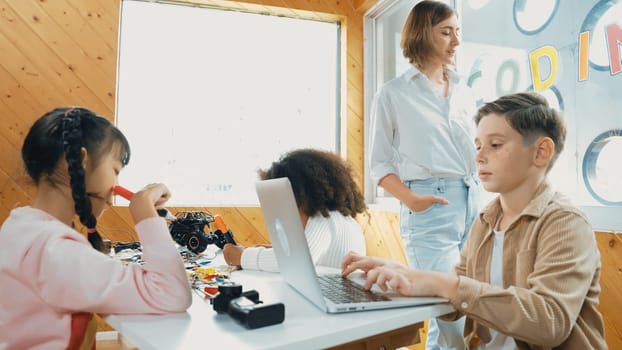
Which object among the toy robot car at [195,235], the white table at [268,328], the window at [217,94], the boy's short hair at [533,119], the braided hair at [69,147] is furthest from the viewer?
the window at [217,94]

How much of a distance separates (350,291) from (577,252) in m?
0.46

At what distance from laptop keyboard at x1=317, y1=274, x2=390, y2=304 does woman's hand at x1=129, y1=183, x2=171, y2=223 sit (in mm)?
405

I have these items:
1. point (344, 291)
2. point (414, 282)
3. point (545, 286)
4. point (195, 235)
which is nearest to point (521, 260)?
point (545, 286)

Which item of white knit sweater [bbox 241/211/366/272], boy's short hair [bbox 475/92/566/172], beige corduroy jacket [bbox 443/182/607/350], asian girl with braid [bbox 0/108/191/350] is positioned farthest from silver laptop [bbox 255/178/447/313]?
boy's short hair [bbox 475/92/566/172]

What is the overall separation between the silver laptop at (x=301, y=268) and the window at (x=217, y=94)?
225cm

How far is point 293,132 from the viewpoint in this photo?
3660 millimetres

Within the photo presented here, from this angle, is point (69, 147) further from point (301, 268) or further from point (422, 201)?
point (422, 201)

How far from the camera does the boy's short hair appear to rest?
3.61 ft

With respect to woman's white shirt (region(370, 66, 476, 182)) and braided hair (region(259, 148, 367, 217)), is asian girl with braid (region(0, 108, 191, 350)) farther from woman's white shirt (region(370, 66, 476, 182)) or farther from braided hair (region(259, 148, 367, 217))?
woman's white shirt (region(370, 66, 476, 182))

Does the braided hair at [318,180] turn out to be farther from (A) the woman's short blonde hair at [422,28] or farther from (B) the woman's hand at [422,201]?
(A) the woman's short blonde hair at [422,28]

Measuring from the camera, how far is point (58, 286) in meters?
0.83

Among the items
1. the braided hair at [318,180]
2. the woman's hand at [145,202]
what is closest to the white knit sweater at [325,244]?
the braided hair at [318,180]

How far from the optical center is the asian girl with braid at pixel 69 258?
842 millimetres

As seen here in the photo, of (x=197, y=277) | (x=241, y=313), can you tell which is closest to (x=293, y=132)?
(x=197, y=277)
